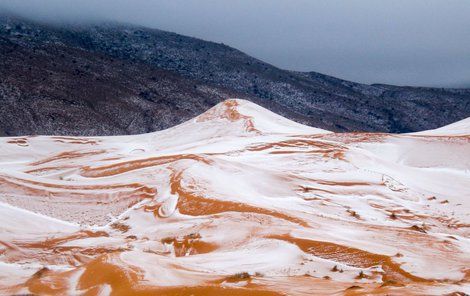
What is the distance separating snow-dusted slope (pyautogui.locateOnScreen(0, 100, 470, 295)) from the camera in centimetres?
944

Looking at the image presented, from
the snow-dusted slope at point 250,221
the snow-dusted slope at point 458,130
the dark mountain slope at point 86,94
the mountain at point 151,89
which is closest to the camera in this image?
the snow-dusted slope at point 250,221

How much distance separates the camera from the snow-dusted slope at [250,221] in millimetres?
9438

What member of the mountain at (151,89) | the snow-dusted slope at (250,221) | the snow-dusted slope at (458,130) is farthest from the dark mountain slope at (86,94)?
the snow-dusted slope at (458,130)

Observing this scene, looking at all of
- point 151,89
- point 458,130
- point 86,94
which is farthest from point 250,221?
point 151,89

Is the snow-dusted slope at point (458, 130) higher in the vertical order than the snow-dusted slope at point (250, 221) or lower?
higher

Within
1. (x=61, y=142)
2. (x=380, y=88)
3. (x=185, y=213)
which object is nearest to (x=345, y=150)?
(x=185, y=213)

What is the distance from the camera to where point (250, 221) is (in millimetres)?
14594

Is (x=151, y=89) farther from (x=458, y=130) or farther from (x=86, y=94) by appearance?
(x=458, y=130)

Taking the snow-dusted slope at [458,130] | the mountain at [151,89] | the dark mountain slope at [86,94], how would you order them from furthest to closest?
the mountain at [151,89] < the dark mountain slope at [86,94] < the snow-dusted slope at [458,130]

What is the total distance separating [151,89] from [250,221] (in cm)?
9598

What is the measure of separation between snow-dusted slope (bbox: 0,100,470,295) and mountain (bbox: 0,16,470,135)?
59787 mm

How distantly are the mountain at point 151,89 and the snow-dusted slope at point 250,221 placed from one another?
59.8m

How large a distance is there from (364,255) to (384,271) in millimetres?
733

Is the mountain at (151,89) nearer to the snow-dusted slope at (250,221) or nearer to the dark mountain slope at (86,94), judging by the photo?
the dark mountain slope at (86,94)
